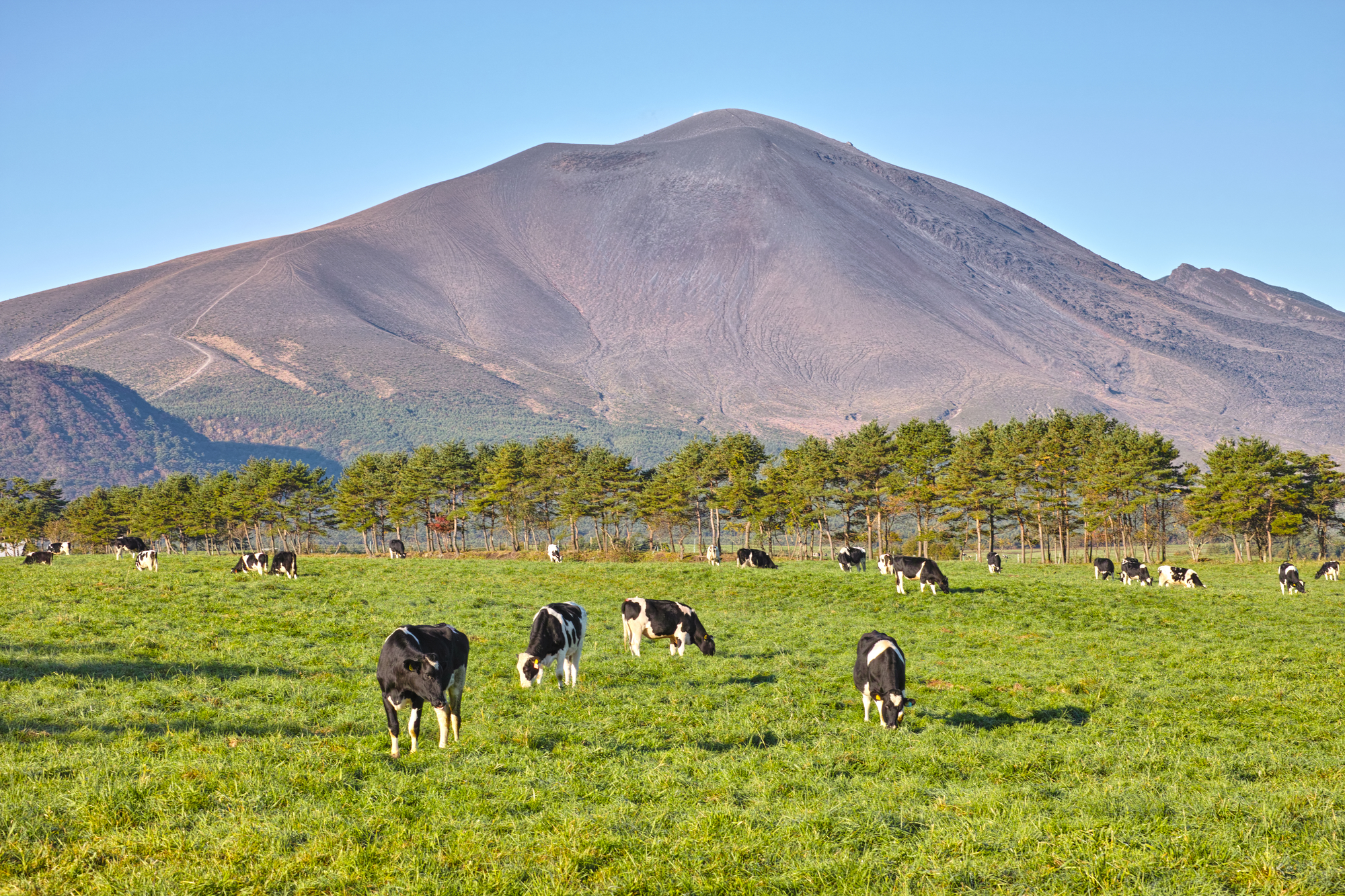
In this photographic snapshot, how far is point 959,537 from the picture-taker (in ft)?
265

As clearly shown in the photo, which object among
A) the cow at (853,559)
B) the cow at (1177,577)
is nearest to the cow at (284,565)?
the cow at (853,559)

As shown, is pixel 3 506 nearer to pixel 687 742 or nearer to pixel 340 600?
pixel 340 600

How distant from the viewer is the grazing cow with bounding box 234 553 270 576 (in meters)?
34.6

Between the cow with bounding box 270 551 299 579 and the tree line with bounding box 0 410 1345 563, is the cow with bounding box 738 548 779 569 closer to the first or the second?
the tree line with bounding box 0 410 1345 563

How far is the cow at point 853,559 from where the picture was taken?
4225 cm

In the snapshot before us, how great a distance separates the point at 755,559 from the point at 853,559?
5.25 metres

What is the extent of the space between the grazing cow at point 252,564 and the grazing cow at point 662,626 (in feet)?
69.8

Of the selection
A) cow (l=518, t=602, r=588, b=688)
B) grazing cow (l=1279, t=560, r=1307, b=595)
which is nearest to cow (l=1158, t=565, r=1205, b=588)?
grazing cow (l=1279, t=560, r=1307, b=595)

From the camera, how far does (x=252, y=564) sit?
35.3m

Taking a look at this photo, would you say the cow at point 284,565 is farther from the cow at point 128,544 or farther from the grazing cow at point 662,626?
the grazing cow at point 662,626

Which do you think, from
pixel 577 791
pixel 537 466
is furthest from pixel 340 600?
pixel 537 466

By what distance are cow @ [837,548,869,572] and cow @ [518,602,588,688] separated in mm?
26760

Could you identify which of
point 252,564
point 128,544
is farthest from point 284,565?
point 128,544

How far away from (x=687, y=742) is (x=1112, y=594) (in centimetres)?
2686
